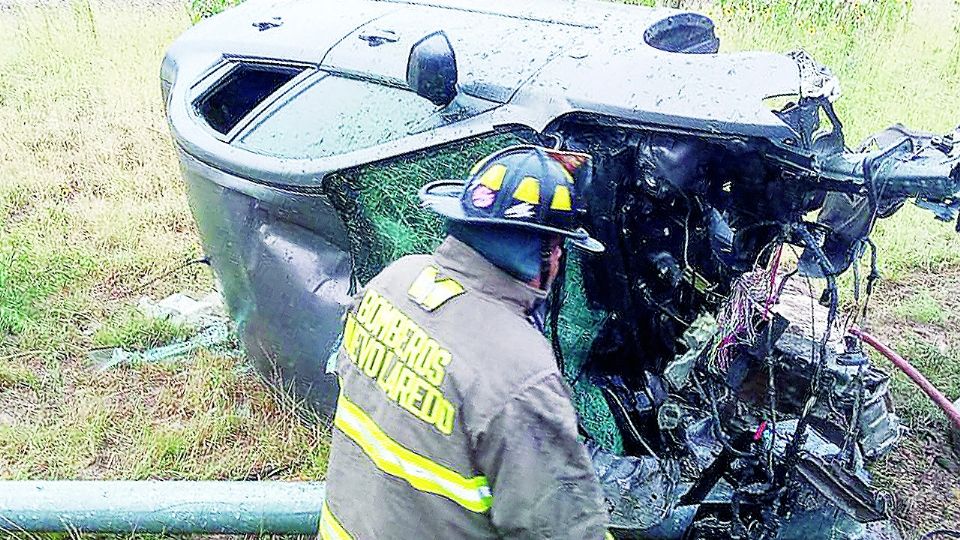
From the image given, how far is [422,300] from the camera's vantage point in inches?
77.2

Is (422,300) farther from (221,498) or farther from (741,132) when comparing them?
(221,498)

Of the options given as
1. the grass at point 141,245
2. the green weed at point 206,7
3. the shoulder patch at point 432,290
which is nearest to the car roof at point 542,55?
the grass at point 141,245

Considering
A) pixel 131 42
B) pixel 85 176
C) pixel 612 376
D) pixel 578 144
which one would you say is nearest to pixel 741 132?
pixel 578 144

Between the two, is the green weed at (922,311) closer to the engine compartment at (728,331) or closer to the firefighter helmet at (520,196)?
the engine compartment at (728,331)

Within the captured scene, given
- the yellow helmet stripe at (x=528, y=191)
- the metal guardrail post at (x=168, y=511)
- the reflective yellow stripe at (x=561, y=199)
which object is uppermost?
the yellow helmet stripe at (x=528, y=191)

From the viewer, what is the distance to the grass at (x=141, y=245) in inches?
154

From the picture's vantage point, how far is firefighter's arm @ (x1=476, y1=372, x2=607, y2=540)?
1789mm

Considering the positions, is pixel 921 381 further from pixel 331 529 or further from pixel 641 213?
pixel 331 529

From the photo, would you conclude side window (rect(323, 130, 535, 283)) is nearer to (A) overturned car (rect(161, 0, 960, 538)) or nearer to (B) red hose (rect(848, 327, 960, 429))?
(A) overturned car (rect(161, 0, 960, 538))

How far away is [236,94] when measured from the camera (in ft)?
14.3

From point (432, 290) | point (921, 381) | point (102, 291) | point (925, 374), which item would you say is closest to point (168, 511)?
point (432, 290)

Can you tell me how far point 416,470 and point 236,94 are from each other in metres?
2.90

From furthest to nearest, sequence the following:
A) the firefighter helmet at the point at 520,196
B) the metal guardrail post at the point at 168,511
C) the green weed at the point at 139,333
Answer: the green weed at the point at 139,333
the metal guardrail post at the point at 168,511
the firefighter helmet at the point at 520,196

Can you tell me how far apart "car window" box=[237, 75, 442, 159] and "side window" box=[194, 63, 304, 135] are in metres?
0.46
